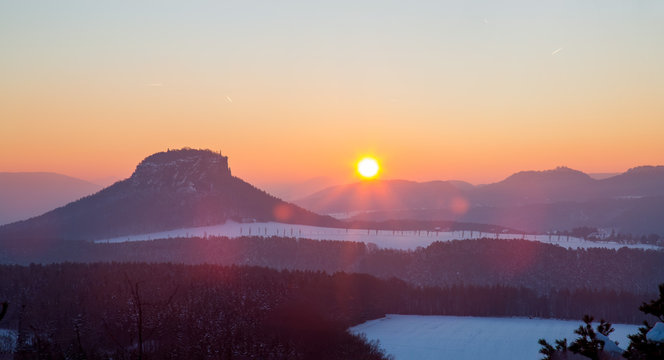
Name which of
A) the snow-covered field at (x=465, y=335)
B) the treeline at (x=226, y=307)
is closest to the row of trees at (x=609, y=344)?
the treeline at (x=226, y=307)

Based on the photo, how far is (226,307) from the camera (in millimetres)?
126188

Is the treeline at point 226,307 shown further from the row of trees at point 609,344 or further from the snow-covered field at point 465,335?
the row of trees at point 609,344

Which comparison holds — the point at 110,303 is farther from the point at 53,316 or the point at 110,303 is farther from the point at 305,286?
the point at 305,286

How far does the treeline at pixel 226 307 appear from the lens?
339 ft

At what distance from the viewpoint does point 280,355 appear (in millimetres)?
97938

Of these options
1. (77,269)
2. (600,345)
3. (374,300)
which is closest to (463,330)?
(374,300)

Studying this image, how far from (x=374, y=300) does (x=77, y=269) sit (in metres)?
79.9

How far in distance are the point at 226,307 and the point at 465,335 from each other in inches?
2042

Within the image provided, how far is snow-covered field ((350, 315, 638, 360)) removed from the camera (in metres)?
118

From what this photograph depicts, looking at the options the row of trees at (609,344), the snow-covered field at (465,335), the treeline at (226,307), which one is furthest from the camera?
the snow-covered field at (465,335)

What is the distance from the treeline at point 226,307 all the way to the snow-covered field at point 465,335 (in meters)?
6.76

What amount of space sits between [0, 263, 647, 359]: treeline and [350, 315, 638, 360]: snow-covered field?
6.76m

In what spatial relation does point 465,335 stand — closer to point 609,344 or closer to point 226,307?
point 226,307

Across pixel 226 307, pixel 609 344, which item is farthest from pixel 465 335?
pixel 609 344
